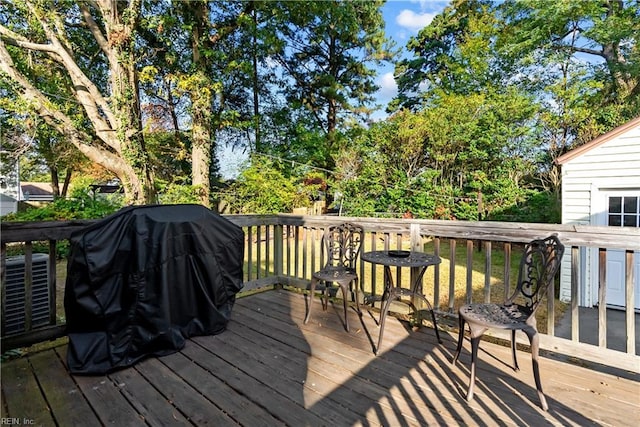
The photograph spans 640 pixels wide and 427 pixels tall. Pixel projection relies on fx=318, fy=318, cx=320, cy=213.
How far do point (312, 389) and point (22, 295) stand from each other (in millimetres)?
2387

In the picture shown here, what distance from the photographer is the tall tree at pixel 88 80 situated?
21.7ft

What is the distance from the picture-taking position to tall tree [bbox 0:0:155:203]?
6.62 meters

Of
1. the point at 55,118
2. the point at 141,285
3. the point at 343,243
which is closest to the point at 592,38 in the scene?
the point at 343,243

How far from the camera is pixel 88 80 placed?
7.38m

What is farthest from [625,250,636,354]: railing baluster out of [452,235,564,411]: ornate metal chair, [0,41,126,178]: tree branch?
[0,41,126,178]: tree branch

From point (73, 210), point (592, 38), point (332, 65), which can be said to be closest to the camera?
point (73, 210)

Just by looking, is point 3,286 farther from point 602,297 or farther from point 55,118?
point 55,118

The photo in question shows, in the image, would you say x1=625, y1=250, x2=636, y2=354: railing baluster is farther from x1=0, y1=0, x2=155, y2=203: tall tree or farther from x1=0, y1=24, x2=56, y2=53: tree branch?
x1=0, y1=24, x2=56, y2=53: tree branch

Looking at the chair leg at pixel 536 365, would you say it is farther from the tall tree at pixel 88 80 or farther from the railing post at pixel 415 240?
the tall tree at pixel 88 80

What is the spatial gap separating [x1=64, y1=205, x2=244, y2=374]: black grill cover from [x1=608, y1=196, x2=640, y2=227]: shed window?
5.91m

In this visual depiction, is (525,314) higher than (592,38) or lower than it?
lower

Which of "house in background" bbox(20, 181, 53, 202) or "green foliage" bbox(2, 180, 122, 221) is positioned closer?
"green foliage" bbox(2, 180, 122, 221)

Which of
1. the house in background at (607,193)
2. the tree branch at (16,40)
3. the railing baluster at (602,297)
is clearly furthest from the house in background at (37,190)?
the railing baluster at (602,297)

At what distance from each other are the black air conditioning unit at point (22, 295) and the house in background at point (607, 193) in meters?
6.92
